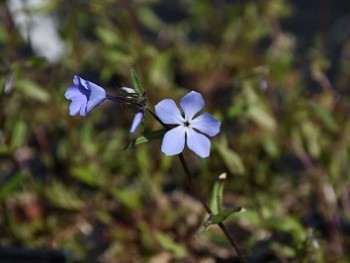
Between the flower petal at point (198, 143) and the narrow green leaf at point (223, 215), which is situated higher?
the flower petal at point (198, 143)

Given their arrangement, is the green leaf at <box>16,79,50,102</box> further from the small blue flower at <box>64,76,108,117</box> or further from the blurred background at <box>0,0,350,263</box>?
the small blue flower at <box>64,76,108,117</box>

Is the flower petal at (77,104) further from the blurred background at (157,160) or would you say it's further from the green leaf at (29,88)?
the green leaf at (29,88)

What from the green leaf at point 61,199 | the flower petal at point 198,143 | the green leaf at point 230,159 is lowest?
the green leaf at point 61,199

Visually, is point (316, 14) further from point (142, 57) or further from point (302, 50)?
point (142, 57)

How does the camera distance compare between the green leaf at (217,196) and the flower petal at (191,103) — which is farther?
the green leaf at (217,196)

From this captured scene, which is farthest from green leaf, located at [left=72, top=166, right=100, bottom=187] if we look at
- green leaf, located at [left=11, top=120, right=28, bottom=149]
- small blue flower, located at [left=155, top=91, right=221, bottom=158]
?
small blue flower, located at [left=155, top=91, right=221, bottom=158]

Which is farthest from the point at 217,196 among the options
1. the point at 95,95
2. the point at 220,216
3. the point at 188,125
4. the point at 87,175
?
the point at 87,175

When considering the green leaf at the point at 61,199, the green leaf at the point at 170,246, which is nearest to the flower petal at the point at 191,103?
the green leaf at the point at 170,246

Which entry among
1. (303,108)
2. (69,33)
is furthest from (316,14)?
(69,33)
